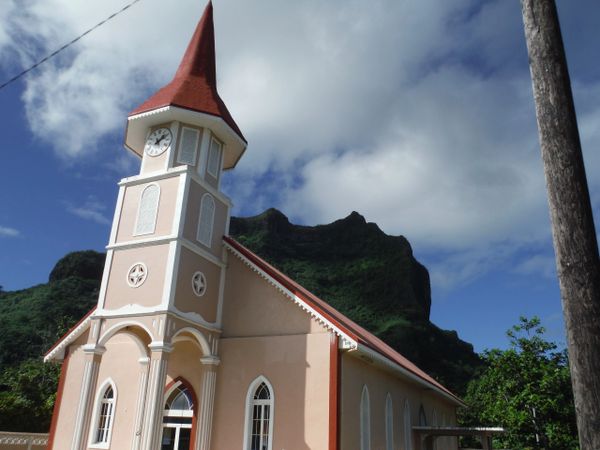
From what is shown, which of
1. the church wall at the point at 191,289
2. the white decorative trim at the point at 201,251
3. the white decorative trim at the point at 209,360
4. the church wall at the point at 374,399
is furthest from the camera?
the white decorative trim at the point at 209,360

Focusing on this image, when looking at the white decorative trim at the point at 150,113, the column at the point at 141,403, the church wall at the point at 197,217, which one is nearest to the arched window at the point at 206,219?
the church wall at the point at 197,217

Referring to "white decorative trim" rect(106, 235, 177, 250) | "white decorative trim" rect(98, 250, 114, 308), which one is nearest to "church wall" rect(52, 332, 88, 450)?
"white decorative trim" rect(98, 250, 114, 308)

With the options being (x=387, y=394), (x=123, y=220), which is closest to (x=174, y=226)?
(x=123, y=220)

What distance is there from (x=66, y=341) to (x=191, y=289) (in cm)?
537

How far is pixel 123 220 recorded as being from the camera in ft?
52.1

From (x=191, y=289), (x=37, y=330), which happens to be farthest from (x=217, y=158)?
(x=37, y=330)

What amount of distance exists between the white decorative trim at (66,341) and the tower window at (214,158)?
5.98m

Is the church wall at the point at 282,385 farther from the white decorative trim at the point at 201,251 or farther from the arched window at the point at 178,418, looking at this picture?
the white decorative trim at the point at 201,251

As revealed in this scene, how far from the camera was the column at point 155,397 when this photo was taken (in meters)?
12.5

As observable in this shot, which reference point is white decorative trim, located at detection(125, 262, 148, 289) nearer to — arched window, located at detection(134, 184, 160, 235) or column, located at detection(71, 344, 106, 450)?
arched window, located at detection(134, 184, 160, 235)

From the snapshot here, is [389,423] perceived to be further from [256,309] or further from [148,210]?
[148,210]

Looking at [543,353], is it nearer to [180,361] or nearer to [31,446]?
[180,361]

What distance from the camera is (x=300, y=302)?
48.6ft

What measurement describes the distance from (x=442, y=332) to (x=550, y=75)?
218 ft
